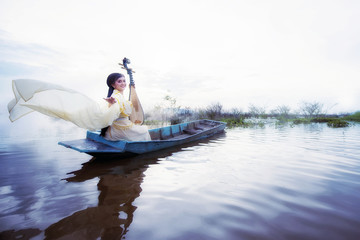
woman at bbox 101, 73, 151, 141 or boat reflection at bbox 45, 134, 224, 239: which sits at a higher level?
woman at bbox 101, 73, 151, 141

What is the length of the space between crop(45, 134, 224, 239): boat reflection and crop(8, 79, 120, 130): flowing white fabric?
0.91 metres

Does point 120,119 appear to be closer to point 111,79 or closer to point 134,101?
point 134,101

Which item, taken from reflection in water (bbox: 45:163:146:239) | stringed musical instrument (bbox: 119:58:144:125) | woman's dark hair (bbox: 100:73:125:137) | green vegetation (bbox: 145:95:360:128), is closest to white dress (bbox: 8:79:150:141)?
woman's dark hair (bbox: 100:73:125:137)

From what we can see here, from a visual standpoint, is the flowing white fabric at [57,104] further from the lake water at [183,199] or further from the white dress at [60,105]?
the lake water at [183,199]

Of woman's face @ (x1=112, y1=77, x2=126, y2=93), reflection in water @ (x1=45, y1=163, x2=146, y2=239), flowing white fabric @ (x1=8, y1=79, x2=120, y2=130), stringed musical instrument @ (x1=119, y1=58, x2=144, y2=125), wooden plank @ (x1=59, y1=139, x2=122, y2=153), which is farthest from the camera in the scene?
stringed musical instrument @ (x1=119, y1=58, x2=144, y2=125)

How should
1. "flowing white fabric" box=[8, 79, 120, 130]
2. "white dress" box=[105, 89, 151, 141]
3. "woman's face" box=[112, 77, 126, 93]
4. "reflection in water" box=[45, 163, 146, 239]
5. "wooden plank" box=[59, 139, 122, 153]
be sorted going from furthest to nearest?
"woman's face" box=[112, 77, 126, 93] → "white dress" box=[105, 89, 151, 141] → "wooden plank" box=[59, 139, 122, 153] → "flowing white fabric" box=[8, 79, 120, 130] → "reflection in water" box=[45, 163, 146, 239]

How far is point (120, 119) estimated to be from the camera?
13.6 feet

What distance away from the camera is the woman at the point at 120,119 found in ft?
12.9

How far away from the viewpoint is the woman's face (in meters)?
4.06

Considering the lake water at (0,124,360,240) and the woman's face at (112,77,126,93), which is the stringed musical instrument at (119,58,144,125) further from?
the lake water at (0,124,360,240)

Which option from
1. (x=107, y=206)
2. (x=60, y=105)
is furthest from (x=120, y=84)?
(x=107, y=206)

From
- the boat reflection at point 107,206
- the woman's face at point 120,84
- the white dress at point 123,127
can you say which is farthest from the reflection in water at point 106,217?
the woman's face at point 120,84

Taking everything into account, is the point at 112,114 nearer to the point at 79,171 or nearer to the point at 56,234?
the point at 79,171

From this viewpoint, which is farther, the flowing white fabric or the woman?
the woman
